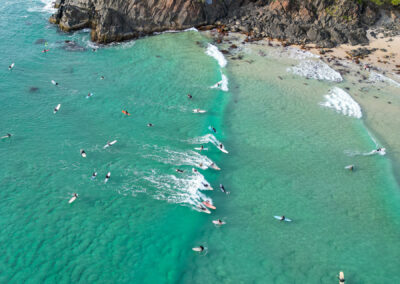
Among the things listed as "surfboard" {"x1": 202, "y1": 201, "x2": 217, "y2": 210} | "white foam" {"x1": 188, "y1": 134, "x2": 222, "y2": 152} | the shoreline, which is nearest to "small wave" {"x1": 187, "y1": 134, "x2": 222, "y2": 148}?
"white foam" {"x1": 188, "y1": 134, "x2": 222, "y2": 152}

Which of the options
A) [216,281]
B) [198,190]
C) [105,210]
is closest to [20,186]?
[105,210]

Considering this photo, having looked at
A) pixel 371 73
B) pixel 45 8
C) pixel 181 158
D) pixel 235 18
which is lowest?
pixel 181 158

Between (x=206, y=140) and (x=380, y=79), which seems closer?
(x=206, y=140)

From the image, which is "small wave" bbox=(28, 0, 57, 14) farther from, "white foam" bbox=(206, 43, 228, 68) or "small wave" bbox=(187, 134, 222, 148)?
"small wave" bbox=(187, 134, 222, 148)

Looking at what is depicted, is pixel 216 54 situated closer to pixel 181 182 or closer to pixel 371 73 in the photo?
pixel 371 73

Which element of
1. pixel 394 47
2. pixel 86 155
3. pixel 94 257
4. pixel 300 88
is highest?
pixel 394 47

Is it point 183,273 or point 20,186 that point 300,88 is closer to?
point 183,273

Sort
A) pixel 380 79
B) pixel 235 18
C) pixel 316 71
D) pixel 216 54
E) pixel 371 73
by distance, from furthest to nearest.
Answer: pixel 235 18
pixel 216 54
pixel 371 73
pixel 316 71
pixel 380 79

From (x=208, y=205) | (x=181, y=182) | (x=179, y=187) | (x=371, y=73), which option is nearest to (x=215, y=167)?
(x=181, y=182)
